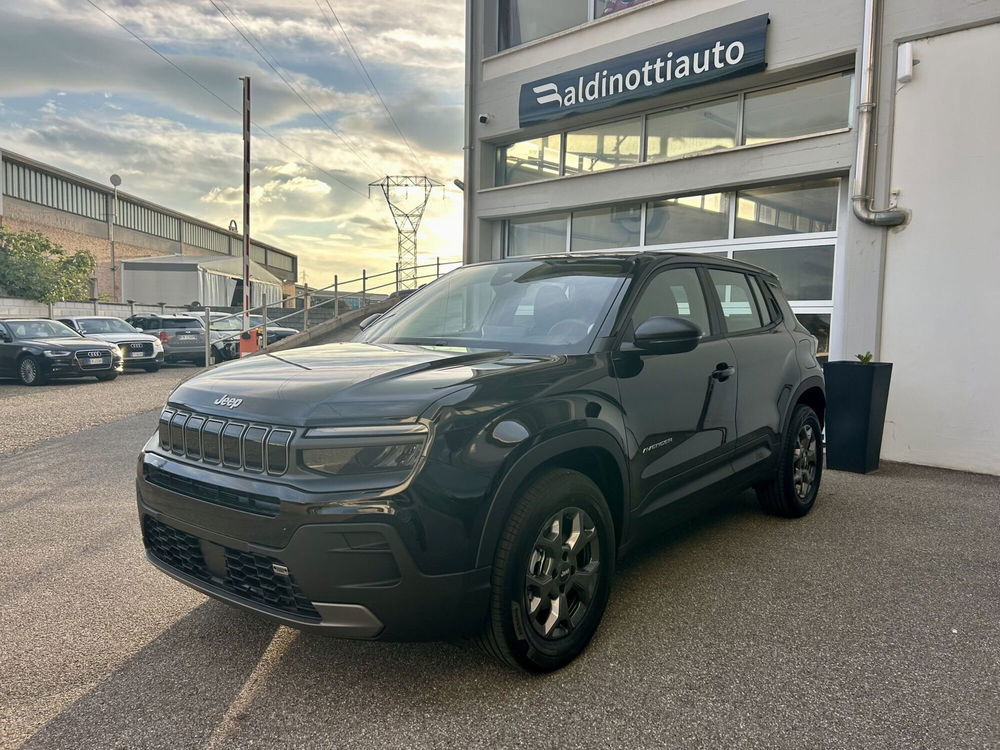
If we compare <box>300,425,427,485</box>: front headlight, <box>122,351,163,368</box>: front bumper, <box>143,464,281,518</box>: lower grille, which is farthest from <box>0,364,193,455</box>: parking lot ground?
<box>300,425,427,485</box>: front headlight

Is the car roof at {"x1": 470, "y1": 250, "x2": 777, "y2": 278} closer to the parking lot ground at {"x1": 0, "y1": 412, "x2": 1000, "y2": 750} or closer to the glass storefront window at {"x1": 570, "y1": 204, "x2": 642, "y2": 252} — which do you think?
the parking lot ground at {"x1": 0, "y1": 412, "x2": 1000, "y2": 750}

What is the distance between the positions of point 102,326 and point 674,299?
17.7m

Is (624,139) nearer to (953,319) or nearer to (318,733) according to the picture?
(953,319)

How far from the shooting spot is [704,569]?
3.81 meters

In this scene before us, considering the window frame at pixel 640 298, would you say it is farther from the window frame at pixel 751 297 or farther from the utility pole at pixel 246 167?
the utility pole at pixel 246 167

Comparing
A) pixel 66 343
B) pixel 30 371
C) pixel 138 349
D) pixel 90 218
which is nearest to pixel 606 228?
pixel 66 343

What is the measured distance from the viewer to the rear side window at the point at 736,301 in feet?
13.2

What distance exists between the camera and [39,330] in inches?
582

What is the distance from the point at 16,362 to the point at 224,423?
47.2ft

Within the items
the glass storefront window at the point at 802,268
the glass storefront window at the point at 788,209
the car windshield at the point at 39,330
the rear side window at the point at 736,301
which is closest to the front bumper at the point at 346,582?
the rear side window at the point at 736,301

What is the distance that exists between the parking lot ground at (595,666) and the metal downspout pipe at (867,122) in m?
3.84

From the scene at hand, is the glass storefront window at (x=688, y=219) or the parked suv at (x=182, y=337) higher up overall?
A: the glass storefront window at (x=688, y=219)

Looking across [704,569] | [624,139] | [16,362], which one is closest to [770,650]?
[704,569]

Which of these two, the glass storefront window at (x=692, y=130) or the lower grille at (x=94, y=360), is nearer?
the glass storefront window at (x=692, y=130)
